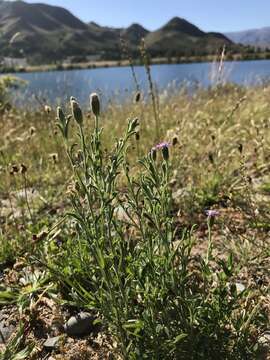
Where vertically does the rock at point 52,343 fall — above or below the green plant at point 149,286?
below

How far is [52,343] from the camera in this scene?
2385 mm

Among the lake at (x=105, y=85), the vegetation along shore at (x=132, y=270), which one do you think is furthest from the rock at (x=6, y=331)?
the lake at (x=105, y=85)

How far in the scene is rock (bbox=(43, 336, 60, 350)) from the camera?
7.78 feet

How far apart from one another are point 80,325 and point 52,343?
0.51 ft

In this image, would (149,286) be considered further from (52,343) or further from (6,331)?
(6,331)

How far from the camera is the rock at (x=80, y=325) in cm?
244

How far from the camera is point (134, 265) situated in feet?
6.72

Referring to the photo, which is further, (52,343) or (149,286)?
(52,343)

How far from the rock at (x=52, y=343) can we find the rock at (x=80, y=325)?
0.08m

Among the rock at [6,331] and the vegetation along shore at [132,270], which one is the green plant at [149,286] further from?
the rock at [6,331]

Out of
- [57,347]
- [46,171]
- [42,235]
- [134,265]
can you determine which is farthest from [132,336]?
[46,171]

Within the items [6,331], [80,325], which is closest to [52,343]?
[80,325]

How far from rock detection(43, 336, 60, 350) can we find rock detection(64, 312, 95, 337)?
0.08m

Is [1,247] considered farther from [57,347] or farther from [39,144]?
[39,144]
